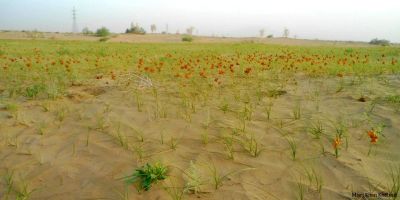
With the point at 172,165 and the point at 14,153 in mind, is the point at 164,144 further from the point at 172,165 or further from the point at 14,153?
the point at 14,153

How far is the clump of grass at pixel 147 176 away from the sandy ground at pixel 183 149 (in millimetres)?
66

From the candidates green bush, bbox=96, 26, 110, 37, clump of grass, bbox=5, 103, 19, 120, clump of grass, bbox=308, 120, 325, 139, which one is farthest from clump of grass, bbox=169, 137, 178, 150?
green bush, bbox=96, 26, 110, 37

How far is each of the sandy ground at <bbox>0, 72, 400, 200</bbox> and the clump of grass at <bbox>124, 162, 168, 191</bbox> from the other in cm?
7

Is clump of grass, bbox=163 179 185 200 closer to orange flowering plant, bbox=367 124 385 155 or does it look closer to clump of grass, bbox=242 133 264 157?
clump of grass, bbox=242 133 264 157

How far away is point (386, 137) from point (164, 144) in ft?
7.08

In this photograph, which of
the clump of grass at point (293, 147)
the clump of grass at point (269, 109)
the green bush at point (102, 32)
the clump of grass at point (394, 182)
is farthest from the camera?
the green bush at point (102, 32)

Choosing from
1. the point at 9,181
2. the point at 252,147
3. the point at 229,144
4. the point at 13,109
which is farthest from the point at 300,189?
the point at 13,109

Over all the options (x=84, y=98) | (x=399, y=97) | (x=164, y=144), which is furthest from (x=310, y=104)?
(x=84, y=98)

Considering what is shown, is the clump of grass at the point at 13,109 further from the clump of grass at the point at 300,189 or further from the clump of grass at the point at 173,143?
the clump of grass at the point at 300,189

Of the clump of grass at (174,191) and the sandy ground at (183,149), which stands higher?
the sandy ground at (183,149)

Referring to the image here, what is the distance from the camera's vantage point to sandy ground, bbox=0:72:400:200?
2367 millimetres

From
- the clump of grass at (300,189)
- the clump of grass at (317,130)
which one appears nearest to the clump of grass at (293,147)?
the clump of grass at (317,130)

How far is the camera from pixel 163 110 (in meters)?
4.03

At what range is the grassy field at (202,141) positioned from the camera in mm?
2373
